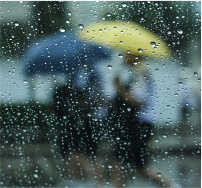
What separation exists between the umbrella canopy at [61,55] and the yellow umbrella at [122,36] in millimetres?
36

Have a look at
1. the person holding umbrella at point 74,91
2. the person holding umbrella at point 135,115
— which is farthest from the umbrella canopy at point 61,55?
the person holding umbrella at point 135,115

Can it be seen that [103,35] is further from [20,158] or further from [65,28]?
[20,158]

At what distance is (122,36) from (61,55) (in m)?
0.26

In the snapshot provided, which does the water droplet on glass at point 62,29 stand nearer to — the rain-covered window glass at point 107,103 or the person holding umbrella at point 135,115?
the rain-covered window glass at point 107,103

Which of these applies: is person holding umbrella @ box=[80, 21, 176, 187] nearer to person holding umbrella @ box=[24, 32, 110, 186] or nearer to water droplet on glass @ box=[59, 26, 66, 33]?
person holding umbrella @ box=[24, 32, 110, 186]

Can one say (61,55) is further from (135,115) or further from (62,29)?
(135,115)

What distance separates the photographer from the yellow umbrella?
0.69 metres

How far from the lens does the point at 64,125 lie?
682 mm

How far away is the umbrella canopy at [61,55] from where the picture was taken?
69 cm

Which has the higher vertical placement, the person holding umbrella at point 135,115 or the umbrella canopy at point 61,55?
the umbrella canopy at point 61,55

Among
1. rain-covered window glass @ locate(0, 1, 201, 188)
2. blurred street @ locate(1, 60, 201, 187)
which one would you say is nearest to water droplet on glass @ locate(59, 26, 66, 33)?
rain-covered window glass @ locate(0, 1, 201, 188)

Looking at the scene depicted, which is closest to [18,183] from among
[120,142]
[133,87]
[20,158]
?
[20,158]

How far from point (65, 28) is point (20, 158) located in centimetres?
56

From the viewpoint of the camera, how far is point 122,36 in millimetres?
692
